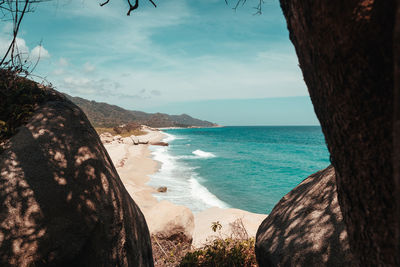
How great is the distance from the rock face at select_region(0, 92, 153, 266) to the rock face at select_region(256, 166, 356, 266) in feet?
6.24

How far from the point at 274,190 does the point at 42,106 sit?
2256 centimetres

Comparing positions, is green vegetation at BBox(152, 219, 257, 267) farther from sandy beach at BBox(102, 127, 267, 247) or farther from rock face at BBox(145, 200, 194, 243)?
rock face at BBox(145, 200, 194, 243)

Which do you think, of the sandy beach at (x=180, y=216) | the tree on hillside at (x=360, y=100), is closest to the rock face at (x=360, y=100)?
the tree on hillside at (x=360, y=100)

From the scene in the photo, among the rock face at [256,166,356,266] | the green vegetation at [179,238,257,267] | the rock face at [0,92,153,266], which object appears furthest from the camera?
the green vegetation at [179,238,257,267]

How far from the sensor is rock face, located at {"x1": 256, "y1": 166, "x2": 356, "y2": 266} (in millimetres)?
2987

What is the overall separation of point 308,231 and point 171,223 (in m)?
4.92

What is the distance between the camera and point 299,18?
1.43m

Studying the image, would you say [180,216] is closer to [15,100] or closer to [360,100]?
[15,100]

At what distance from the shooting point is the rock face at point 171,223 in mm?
7387

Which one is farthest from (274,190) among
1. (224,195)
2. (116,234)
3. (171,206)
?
(116,234)

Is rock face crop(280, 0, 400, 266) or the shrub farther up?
rock face crop(280, 0, 400, 266)

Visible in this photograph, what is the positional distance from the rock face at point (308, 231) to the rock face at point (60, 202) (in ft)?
6.24

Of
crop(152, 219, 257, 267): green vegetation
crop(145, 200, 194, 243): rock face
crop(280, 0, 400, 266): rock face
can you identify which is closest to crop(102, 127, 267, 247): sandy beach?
crop(145, 200, 194, 243): rock face

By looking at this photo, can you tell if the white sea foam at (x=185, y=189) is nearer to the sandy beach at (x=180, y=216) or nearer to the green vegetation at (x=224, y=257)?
the sandy beach at (x=180, y=216)
